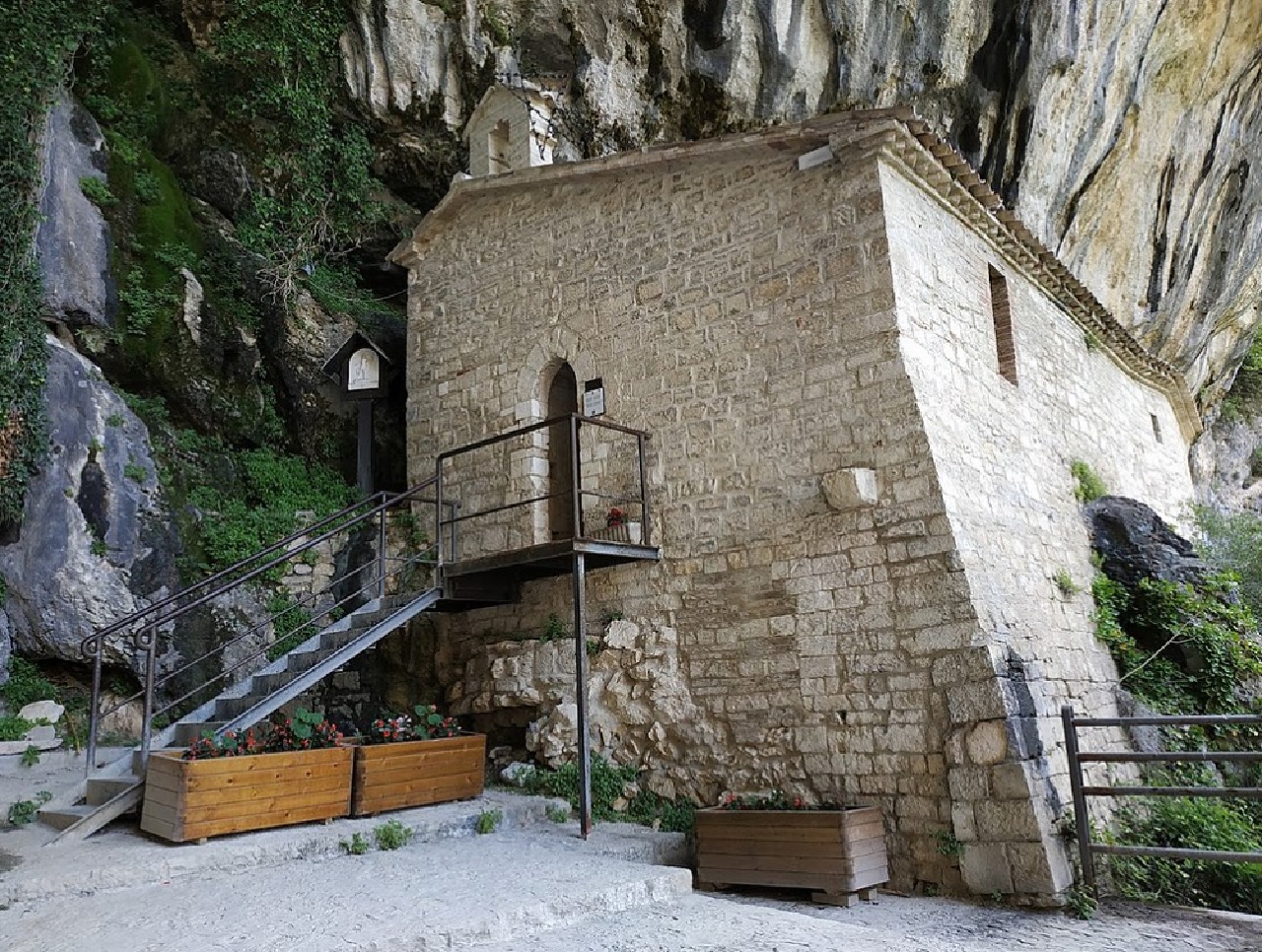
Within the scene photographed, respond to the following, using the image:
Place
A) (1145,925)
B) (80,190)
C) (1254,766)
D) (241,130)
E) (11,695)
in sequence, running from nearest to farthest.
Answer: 1. (1145,925)
2. (1254,766)
3. (11,695)
4. (80,190)
5. (241,130)

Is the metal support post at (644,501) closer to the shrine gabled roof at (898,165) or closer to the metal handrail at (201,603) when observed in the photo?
the metal handrail at (201,603)

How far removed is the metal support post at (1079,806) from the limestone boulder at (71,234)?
999 centimetres

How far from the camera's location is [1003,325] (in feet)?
29.7

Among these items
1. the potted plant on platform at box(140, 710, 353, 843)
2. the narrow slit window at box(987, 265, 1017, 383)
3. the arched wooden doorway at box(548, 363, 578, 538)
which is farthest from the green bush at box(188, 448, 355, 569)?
the narrow slit window at box(987, 265, 1017, 383)

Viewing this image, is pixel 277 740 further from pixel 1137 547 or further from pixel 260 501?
pixel 1137 547

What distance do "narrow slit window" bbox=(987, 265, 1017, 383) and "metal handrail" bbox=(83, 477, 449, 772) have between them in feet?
18.5

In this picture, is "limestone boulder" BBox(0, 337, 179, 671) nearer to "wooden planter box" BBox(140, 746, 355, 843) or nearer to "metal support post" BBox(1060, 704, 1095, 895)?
"wooden planter box" BBox(140, 746, 355, 843)

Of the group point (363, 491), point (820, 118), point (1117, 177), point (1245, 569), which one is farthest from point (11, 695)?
point (1117, 177)

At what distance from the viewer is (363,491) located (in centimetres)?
1045

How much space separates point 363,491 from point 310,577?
4.23 ft

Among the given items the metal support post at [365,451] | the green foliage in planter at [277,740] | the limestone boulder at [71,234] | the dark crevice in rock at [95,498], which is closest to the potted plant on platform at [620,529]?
the green foliage in planter at [277,740]

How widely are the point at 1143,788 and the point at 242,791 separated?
5.73 m

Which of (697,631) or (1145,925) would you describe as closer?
(1145,925)

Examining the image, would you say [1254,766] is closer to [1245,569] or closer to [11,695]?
[1245,569]
